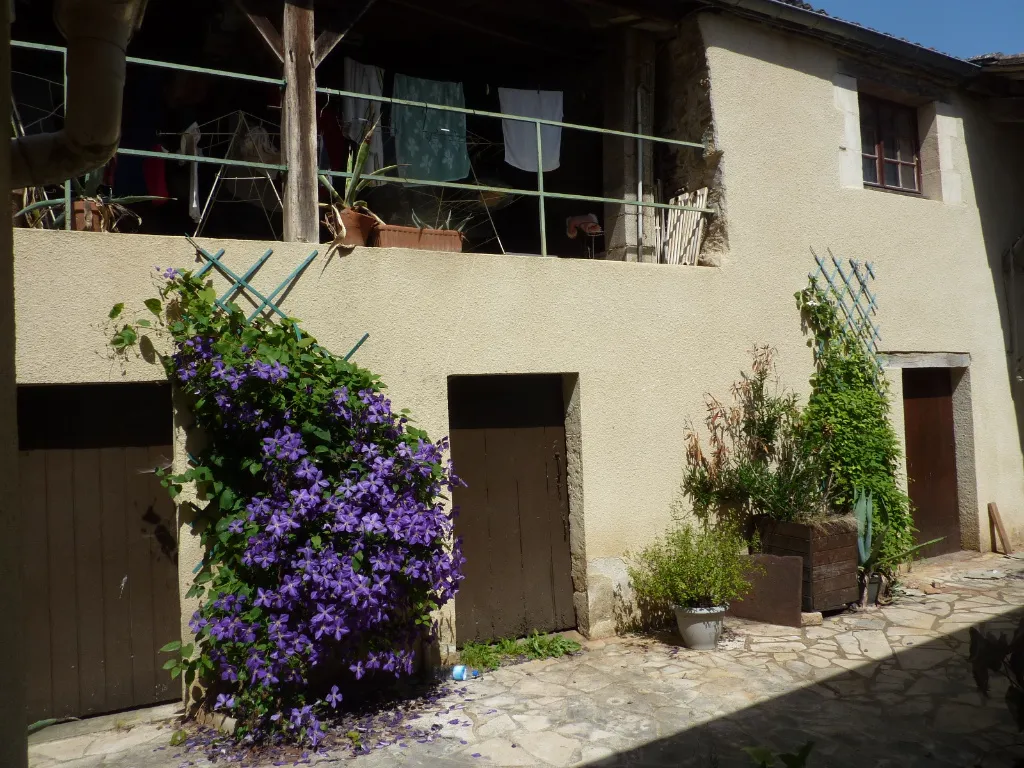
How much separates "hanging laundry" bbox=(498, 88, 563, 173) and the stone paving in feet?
13.1

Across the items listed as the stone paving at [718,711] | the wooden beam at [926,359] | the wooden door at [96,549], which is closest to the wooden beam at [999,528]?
the wooden beam at [926,359]

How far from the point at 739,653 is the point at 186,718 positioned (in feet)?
11.3

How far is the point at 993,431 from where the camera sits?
8789 mm

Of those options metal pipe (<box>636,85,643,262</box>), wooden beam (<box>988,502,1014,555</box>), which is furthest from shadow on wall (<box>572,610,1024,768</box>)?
wooden beam (<box>988,502,1014,555</box>)

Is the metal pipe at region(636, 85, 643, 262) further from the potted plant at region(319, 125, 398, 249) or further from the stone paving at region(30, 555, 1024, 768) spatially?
the stone paving at region(30, 555, 1024, 768)

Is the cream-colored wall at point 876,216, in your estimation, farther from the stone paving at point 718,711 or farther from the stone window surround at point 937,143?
the stone paving at point 718,711

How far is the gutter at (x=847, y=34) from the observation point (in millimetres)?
6873

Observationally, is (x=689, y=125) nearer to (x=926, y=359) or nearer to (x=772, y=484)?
(x=772, y=484)

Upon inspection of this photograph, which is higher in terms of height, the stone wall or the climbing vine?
the stone wall

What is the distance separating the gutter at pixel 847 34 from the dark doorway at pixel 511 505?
3.47m

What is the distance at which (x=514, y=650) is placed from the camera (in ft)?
18.8

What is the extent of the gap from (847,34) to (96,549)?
279 inches

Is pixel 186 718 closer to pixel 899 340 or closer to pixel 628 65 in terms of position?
pixel 628 65

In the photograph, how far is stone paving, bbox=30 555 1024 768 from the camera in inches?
164
